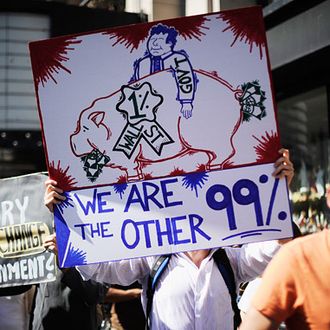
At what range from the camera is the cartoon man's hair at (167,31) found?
3404mm

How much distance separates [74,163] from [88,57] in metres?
0.53

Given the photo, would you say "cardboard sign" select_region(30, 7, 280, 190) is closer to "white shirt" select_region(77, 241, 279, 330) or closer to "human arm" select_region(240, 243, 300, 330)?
"white shirt" select_region(77, 241, 279, 330)

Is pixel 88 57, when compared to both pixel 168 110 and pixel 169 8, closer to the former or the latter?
pixel 168 110

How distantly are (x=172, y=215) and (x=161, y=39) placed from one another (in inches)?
33.6

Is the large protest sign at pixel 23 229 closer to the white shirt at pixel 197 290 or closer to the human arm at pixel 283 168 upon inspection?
the white shirt at pixel 197 290

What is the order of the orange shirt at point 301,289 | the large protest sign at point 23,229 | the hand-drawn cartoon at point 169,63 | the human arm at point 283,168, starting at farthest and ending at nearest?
1. the large protest sign at point 23,229
2. the hand-drawn cartoon at point 169,63
3. the human arm at point 283,168
4. the orange shirt at point 301,289

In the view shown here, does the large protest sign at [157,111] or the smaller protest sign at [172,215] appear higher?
the large protest sign at [157,111]

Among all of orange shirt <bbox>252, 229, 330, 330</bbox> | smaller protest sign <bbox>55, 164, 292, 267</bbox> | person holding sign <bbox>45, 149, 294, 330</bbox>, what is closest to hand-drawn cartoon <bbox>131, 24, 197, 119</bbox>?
smaller protest sign <bbox>55, 164, 292, 267</bbox>

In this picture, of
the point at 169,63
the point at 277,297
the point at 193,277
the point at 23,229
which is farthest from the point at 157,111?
the point at 23,229

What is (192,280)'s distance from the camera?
3359mm

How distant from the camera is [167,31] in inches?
134

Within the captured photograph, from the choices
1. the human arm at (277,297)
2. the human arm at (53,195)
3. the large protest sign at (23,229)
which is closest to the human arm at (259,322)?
the human arm at (277,297)

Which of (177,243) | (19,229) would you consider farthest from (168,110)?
(19,229)

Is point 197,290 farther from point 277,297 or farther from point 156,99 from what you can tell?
point 277,297
